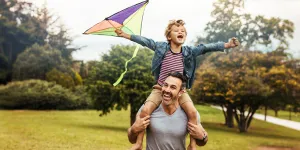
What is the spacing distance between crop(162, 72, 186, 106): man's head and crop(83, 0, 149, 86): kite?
2.95ft

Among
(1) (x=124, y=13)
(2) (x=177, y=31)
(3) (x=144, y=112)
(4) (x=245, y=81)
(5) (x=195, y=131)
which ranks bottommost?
(5) (x=195, y=131)

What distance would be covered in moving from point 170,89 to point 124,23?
1.29m

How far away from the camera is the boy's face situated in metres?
4.59

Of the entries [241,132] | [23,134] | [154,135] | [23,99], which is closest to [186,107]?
[154,135]

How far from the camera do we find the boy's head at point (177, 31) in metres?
4.60

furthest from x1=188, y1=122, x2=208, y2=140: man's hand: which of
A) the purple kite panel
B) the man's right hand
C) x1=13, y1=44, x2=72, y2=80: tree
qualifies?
x1=13, y1=44, x2=72, y2=80: tree

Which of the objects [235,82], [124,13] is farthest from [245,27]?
[124,13]

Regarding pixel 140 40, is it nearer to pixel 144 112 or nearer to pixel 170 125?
pixel 144 112

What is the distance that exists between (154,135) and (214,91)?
→ 19.4 m

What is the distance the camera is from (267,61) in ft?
74.4

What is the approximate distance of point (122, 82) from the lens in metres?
19.6

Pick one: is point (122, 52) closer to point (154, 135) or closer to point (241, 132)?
point (241, 132)

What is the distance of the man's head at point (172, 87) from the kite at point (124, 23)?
901mm

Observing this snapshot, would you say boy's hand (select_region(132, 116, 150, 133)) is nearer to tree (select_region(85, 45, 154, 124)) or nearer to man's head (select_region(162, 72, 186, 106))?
man's head (select_region(162, 72, 186, 106))
